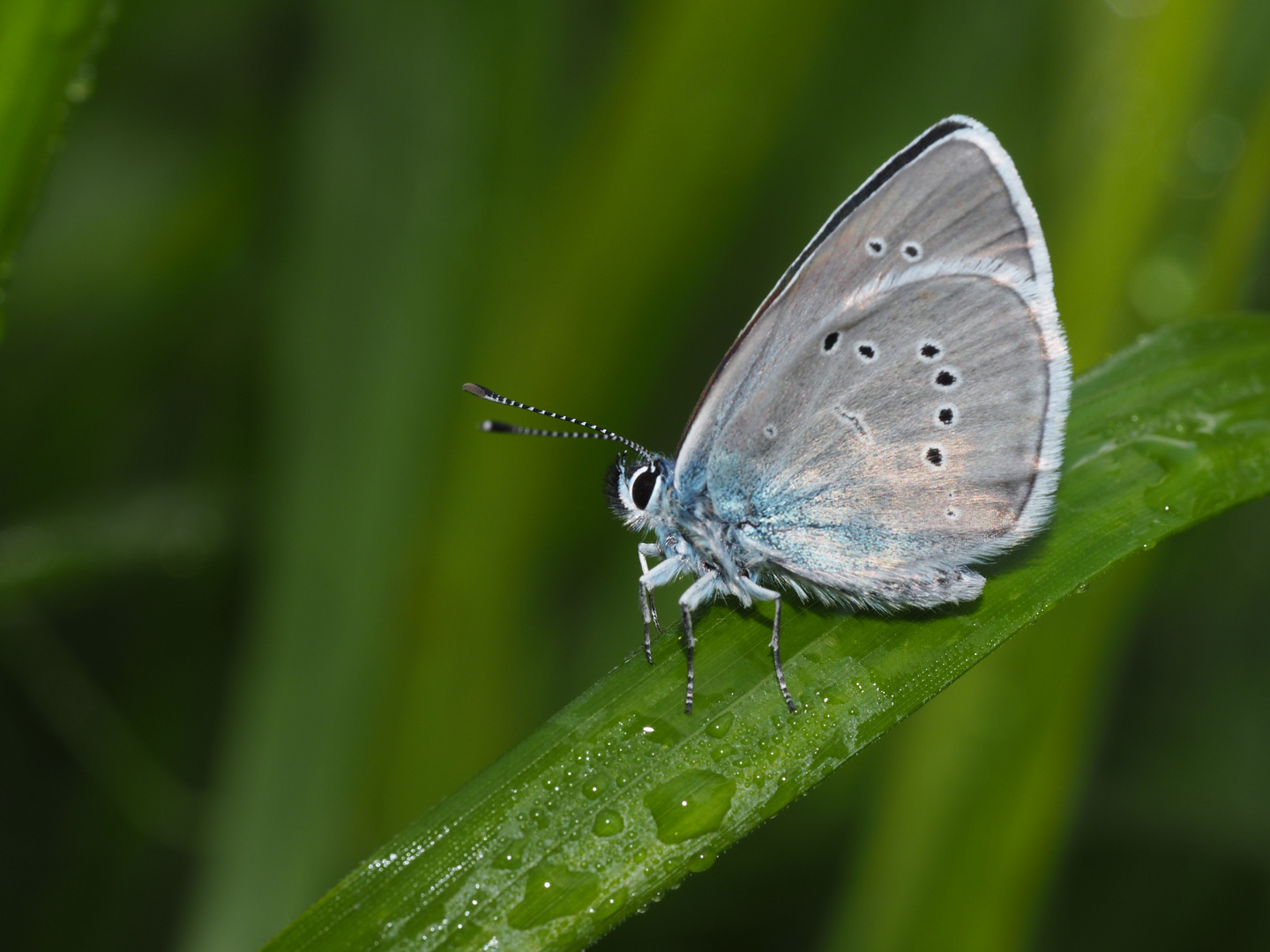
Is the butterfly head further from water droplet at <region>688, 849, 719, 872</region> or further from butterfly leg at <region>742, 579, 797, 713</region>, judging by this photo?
water droplet at <region>688, 849, 719, 872</region>

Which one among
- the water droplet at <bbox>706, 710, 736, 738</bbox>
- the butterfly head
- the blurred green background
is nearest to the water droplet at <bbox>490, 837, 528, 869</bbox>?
the water droplet at <bbox>706, 710, 736, 738</bbox>

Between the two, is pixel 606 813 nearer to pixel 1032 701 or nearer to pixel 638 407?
pixel 1032 701

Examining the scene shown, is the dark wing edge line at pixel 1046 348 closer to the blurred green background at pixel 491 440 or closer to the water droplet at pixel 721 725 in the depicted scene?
the blurred green background at pixel 491 440

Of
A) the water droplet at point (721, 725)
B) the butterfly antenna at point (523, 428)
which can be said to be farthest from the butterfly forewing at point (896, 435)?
the water droplet at point (721, 725)

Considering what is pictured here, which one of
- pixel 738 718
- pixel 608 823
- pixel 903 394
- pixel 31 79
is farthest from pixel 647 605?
pixel 31 79

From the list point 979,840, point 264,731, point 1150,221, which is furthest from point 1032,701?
point 264,731

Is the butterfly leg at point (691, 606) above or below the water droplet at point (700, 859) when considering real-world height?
above

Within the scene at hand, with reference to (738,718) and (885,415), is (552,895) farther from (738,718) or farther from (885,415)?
(885,415)
